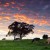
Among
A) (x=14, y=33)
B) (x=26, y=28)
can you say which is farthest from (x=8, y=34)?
(x=26, y=28)

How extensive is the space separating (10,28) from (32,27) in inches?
412

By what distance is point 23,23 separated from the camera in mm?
98312

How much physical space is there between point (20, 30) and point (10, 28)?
494cm

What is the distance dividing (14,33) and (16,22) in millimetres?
5354

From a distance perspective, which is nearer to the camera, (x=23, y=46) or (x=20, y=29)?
(x=23, y=46)

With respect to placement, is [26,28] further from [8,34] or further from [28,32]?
[8,34]

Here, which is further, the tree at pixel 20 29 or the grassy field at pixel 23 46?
the tree at pixel 20 29

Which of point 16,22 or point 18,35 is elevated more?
point 16,22

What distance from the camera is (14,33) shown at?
96750 millimetres

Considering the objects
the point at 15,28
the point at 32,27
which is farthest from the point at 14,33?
the point at 32,27

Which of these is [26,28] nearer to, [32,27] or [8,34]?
[32,27]

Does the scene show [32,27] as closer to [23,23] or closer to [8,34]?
[23,23]

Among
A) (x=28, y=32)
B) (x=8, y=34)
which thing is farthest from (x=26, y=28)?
(x=8, y=34)

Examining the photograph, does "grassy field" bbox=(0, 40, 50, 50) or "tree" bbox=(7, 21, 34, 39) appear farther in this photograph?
"tree" bbox=(7, 21, 34, 39)
